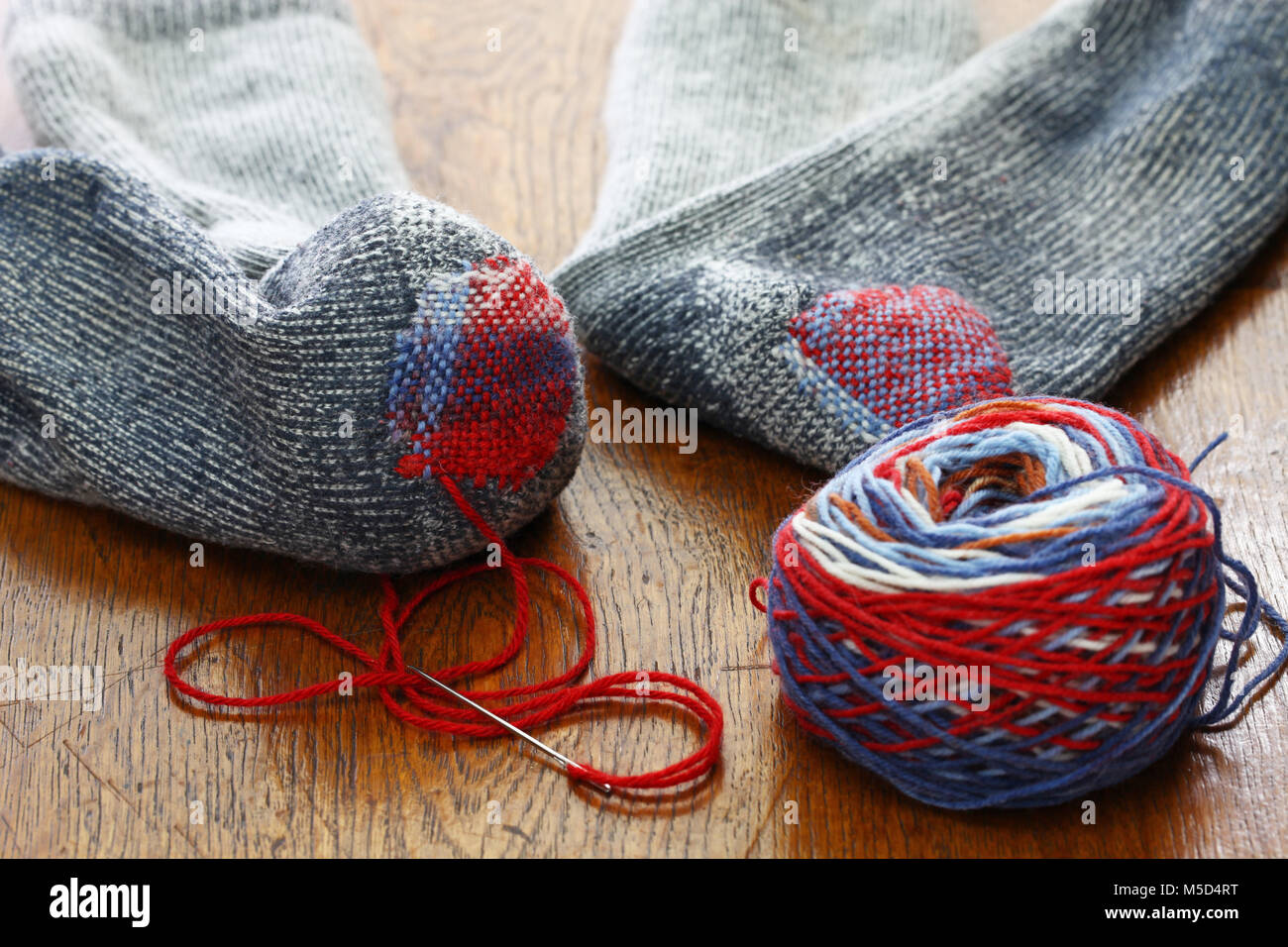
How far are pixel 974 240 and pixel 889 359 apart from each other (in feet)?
0.71

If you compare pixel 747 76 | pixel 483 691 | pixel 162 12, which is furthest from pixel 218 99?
pixel 483 691

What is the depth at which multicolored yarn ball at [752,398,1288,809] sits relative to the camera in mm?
624

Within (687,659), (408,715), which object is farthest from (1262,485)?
(408,715)

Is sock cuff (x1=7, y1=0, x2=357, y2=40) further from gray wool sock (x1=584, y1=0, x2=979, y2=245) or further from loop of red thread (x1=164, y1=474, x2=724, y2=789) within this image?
loop of red thread (x1=164, y1=474, x2=724, y2=789)

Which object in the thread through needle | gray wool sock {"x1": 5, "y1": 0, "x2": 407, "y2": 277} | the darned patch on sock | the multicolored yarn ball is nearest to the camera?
the multicolored yarn ball

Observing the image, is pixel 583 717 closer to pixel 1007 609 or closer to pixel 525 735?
pixel 525 735

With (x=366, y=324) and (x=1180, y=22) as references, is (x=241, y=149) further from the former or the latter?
(x=1180, y=22)

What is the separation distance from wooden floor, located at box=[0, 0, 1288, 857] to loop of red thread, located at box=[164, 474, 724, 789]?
0.04 feet

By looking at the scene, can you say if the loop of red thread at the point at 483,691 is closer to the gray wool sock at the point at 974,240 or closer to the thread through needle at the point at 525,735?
the thread through needle at the point at 525,735

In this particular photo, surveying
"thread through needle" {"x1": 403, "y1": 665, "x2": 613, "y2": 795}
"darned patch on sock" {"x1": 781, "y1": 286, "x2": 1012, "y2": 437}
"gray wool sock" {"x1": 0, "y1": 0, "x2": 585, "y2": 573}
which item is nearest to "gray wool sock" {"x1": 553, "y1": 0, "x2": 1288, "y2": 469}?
"darned patch on sock" {"x1": 781, "y1": 286, "x2": 1012, "y2": 437}

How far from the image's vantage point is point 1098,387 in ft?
3.07

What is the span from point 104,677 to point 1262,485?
0.83 metres

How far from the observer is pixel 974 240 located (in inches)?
39.9
